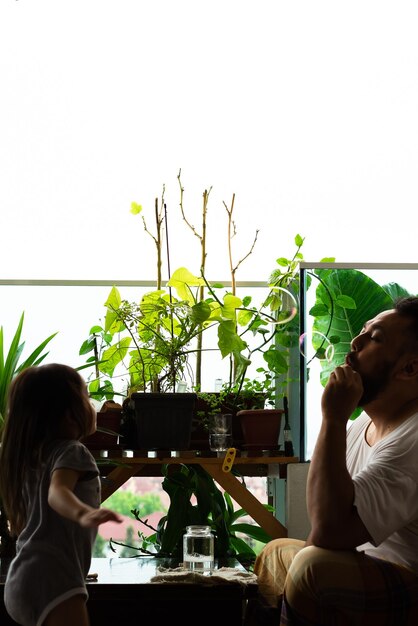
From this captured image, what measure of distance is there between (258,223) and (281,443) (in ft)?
3.20

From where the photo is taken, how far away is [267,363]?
3.18m

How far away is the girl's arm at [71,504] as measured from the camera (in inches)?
54.4

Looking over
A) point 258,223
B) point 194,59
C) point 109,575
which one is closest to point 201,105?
point 194,59

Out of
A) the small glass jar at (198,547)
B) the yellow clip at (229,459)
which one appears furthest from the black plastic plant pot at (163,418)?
the small glass jar at (198,547)

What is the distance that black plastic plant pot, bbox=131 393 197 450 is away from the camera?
2.87 m

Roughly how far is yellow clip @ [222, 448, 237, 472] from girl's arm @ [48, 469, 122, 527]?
1149mm

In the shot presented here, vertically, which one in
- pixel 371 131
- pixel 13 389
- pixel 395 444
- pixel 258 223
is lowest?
pixel 395 444

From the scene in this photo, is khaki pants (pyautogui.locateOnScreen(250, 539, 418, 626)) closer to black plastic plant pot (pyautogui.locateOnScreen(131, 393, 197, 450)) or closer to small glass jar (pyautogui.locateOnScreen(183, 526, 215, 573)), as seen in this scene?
small glass jar (pyautogui.locateOnScreen(183, 526, 215, 573))

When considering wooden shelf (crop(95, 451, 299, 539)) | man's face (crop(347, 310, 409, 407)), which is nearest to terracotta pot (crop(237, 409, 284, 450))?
wooden shelf (crop(95, 451, 299, 539))

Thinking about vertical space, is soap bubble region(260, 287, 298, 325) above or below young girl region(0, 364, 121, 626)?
above

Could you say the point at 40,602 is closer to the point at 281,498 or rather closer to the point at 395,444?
the point at 395,444

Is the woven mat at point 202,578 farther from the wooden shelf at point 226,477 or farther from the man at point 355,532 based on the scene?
the man at point 355,532

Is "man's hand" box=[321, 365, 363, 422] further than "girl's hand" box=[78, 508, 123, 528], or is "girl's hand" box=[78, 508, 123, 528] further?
"man's hand" box=[321, 365, 363, 422]

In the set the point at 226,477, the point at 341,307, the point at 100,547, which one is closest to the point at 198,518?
the point at 226,477
